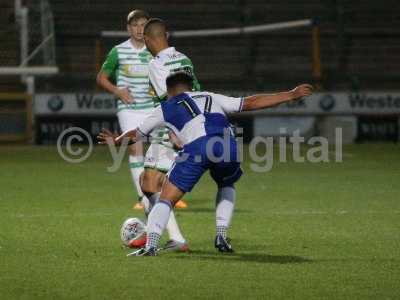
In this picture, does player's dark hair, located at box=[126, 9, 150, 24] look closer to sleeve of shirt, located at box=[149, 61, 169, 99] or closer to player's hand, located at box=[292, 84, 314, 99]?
sleeve of shirt, located at box=[149, 61, 169, 99]

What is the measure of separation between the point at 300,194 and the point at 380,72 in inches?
426

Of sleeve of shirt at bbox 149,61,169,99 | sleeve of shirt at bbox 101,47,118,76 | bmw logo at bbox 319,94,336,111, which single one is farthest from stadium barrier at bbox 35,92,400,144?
sleeve of shirt at bbox 149,61,169,99

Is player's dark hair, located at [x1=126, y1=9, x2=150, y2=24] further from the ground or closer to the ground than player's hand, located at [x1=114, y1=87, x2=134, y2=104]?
further from the ground

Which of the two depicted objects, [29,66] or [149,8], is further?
[149,8]

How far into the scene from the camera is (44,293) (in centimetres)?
701

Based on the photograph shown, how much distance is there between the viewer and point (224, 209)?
880cm

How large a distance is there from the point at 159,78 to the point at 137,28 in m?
2.77

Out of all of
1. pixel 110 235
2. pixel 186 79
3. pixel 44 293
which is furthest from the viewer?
pixel 110 235

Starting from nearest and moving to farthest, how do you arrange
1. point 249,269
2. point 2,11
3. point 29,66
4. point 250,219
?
point 249,269 → point 250,219 → point 29,66 → point 2,11

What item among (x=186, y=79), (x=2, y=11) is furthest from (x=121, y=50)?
(x=2, y=11)

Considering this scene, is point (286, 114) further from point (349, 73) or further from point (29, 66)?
point (29, 66)

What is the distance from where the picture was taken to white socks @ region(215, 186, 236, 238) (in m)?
8.78

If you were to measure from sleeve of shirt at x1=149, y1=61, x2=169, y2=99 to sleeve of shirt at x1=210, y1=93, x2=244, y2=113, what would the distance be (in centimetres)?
53

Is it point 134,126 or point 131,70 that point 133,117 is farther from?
point 131,70
